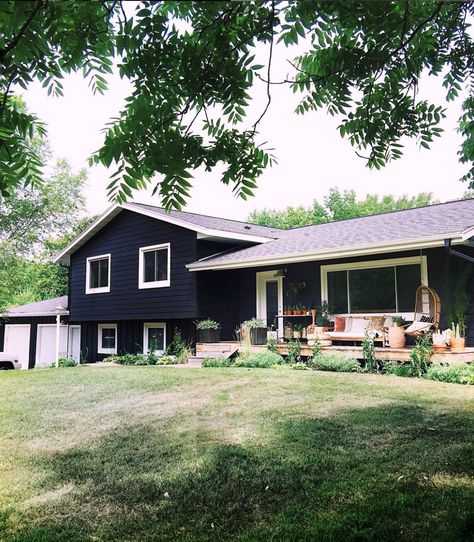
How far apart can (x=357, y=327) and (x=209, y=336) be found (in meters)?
4.28

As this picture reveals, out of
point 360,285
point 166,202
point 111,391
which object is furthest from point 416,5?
point 360,285

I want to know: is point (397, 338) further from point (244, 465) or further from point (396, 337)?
point (244, 465)

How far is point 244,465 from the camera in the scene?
14.8 ft

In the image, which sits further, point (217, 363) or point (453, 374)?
point (217, 363)

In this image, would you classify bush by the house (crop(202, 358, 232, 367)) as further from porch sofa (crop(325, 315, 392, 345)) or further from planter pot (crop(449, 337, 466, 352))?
planter pot (crop(449, 337, 466, 352))

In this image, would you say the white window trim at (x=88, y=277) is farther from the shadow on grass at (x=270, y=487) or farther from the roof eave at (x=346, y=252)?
the shadow on grass at (x=270, y=487)

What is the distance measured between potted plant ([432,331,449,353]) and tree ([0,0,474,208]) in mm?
7425

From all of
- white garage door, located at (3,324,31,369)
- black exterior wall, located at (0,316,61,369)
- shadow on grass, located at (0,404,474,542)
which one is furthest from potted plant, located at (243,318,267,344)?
white garage door, located at (3,324,31,369)

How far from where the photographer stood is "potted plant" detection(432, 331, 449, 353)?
32.3 feet

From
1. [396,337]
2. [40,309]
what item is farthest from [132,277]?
[396,337]

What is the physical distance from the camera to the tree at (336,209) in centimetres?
4488

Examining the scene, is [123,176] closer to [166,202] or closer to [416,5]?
[166,202]

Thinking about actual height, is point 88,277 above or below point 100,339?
above

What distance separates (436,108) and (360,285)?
32.1 feet
